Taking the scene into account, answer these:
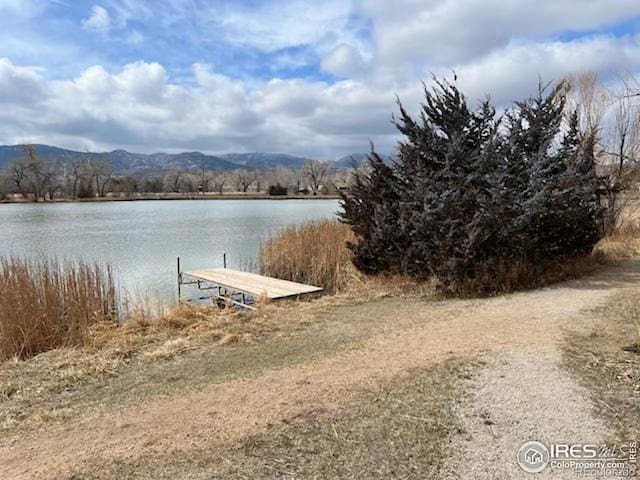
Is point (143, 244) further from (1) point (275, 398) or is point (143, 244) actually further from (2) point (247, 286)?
(1) point (275, 398)

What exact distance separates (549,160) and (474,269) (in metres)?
2.14

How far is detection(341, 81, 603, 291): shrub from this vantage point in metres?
6.71

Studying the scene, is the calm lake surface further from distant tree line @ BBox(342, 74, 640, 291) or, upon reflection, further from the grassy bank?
the grassy bank

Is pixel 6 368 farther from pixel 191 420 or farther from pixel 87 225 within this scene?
pixel 87 225

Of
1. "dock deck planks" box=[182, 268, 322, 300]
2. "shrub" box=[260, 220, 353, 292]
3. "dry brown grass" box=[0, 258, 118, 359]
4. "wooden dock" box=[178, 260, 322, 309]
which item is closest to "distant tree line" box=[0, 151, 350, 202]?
"shrub" box=[260, 220, 353, 292]

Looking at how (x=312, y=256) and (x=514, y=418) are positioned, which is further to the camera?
(x=312, y=256)

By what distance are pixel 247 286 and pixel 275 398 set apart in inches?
205

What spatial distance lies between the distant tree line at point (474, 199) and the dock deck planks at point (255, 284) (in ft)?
4.25

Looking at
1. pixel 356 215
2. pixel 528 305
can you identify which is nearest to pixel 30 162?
pixel 356 215

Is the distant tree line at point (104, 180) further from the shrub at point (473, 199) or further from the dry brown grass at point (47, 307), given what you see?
the dry brown grass at point (47, 307)

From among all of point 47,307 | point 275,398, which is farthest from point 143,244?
point 275,398

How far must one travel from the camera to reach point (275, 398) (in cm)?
333

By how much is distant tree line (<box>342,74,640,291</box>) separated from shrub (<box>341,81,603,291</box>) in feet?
0.05

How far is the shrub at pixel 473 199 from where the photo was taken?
6711 millimetres
